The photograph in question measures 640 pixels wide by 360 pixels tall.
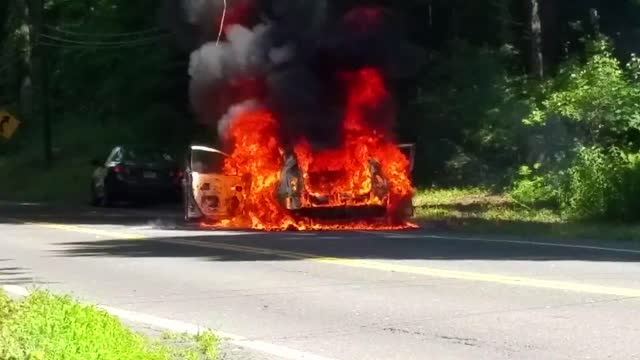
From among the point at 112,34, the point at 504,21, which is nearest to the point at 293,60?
the point at 504,21

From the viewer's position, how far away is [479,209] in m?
21.8

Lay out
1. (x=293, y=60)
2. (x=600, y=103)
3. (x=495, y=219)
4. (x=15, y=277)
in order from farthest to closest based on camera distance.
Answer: (x=600, y=103), (x=293, y=60), (x=495, y=219), (x=15, y=277)

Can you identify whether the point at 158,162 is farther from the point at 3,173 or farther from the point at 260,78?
the point at 3,173

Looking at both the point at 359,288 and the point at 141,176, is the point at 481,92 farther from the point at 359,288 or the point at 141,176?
the point at 359,288

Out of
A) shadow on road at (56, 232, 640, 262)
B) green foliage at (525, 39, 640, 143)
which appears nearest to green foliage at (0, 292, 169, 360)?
shadow on road at (56, 232, 640, 262)

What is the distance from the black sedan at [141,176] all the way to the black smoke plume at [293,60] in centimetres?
338

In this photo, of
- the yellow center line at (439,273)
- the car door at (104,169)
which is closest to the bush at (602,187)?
the yellow center line at (439,273)

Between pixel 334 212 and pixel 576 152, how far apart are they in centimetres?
578

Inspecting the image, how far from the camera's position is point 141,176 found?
25922 mm

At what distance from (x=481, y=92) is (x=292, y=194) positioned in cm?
920

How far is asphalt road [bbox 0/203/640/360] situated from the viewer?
8367 mm

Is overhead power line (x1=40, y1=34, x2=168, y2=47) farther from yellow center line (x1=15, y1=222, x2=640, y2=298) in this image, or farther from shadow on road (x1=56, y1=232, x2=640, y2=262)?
yellow center line (x1=15, y1=222, x2=640, y2=298)

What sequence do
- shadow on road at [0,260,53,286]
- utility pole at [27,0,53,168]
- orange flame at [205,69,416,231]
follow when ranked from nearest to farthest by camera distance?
1. shadow on road at [0,260,53,286]
2. orange flame at [205,69,416,231]
3. utility pole at [27,0,53,168]

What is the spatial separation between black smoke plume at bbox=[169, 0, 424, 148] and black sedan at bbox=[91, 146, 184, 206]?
133 inches
